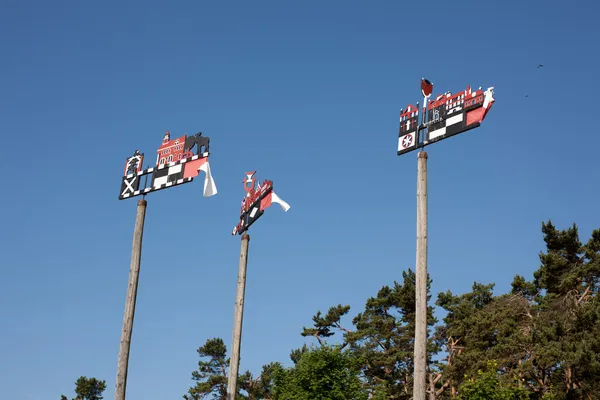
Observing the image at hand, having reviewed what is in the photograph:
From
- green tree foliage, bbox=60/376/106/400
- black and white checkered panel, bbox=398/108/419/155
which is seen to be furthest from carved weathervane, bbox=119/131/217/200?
green tree foliage, bbox=60/376/106/400

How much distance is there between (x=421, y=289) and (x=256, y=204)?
5.91 meters

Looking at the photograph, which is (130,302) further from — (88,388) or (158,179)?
(88,388)

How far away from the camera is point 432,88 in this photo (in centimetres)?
1988

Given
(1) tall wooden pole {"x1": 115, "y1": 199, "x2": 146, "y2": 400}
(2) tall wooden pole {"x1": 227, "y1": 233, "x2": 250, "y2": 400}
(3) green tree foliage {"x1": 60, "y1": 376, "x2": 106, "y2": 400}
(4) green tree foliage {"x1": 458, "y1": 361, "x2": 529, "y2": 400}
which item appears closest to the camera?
(1) tall wooden pole {"x1": 115, "y1": 199, "x2": 146, "y2": 400}

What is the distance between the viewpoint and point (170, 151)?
20312 millimetres

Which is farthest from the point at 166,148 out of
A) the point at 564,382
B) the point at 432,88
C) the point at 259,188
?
the point at 564,382

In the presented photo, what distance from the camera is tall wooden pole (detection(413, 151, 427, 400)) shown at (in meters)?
16.7

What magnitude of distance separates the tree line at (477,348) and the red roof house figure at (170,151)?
48.6 feet

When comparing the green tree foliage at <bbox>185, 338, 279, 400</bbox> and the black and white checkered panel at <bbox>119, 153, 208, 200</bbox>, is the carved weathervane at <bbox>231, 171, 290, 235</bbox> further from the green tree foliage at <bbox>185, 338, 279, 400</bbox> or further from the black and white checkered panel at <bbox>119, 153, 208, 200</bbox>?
the green tree foliage at <bbox>185, 338, 279, 400</bbox>

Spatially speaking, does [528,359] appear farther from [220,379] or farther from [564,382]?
[220,379]

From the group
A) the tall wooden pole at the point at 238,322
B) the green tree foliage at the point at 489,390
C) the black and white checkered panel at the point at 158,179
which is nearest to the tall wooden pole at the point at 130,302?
the black and white checkered panel at the point at 158,179

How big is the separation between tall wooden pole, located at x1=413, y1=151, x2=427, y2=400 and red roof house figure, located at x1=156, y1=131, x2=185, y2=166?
643 cm

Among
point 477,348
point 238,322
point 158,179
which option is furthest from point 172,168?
point 477,348

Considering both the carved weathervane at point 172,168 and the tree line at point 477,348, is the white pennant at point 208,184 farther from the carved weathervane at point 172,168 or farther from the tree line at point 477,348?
the tree line at point 477,348
